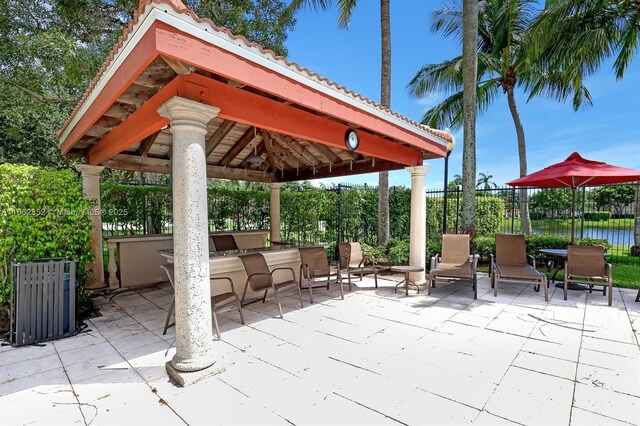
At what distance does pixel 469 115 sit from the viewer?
25.9 ft

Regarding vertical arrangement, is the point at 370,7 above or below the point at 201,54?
above

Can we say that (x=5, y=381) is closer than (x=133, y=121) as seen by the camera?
Yes

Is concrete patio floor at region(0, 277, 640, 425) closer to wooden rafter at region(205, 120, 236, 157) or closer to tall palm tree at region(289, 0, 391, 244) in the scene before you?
wooden rafter at region(205, 120, 236, 157)

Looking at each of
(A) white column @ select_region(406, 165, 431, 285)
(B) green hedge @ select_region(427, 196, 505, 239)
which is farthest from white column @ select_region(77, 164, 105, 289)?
→ (B) green hedge @ select_region(427, 196, 505, 239)

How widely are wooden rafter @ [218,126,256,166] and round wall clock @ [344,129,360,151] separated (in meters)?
2.54

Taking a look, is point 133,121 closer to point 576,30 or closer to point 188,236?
point 188,236

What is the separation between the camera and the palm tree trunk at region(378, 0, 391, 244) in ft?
30.0

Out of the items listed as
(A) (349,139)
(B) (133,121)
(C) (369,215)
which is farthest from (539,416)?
(C) (369,215)

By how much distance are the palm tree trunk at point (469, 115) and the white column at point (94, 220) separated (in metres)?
8.31

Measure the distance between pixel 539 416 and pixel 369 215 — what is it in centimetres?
855

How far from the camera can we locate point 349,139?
5.04 m

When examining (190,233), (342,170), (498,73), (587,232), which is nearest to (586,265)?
(342,170)

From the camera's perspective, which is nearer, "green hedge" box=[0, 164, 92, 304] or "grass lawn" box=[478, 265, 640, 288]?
"green hedge" box=[0, 164, 92, 304]

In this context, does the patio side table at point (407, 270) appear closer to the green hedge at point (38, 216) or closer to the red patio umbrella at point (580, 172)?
the red patio umbrella at point (580, 172)
